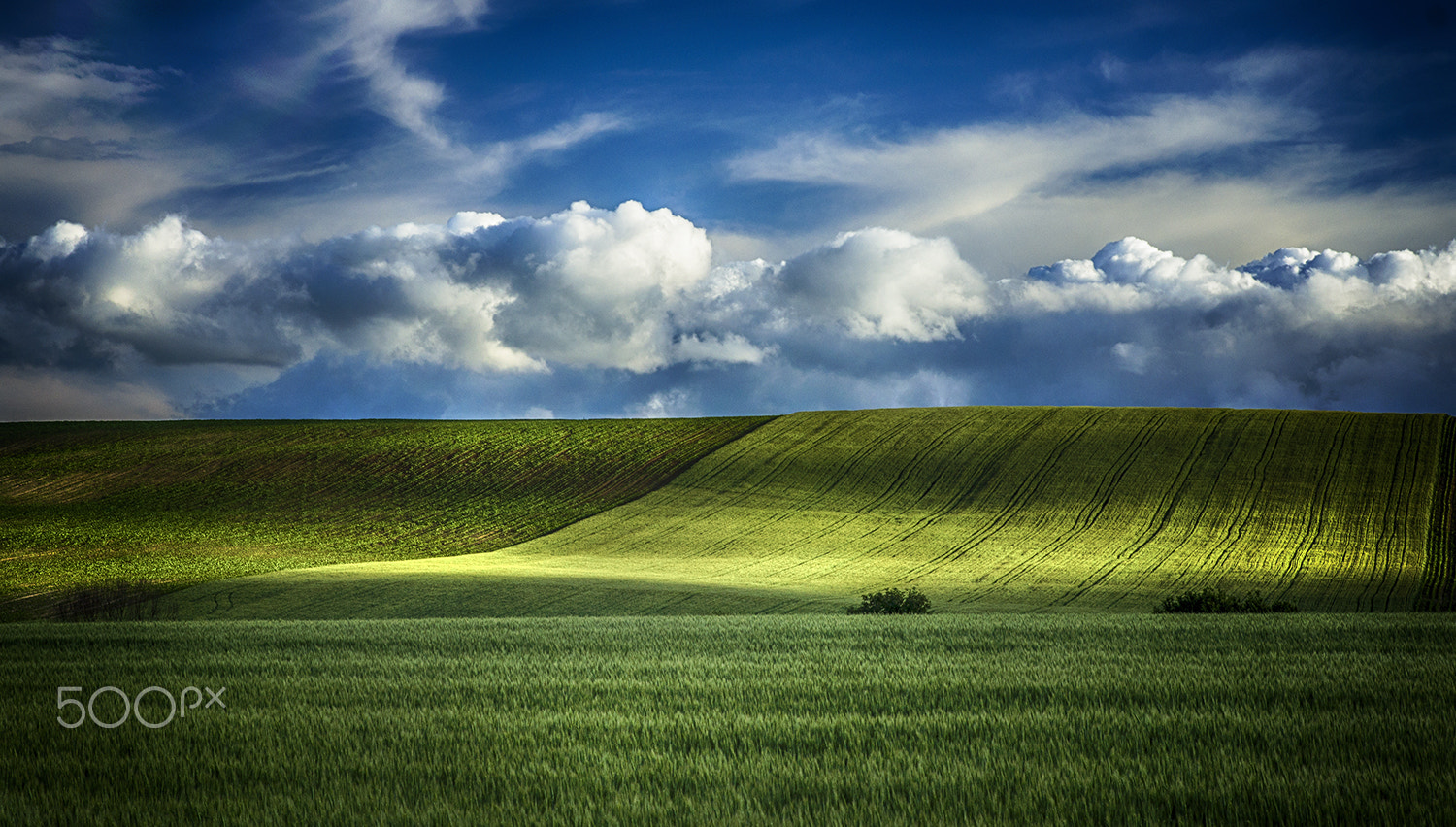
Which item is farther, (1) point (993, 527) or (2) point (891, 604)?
(1) point (993, 527)

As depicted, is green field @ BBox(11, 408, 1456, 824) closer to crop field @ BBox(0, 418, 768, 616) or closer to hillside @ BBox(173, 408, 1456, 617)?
hillside @ BBox(173, 408, 1456, 617)

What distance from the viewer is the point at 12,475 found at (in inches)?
2271

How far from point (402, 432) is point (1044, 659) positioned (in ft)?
219

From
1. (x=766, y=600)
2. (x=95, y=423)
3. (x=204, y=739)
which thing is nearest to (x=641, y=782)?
(x=204, y=739)

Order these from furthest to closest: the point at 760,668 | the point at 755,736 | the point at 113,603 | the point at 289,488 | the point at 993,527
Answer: the point at 289,488 < the point at 993,527 < the point at 113,603 < the point at 760,668 < the point at 755,736

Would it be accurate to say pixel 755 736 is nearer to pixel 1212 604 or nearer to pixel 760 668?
pixel 760 668

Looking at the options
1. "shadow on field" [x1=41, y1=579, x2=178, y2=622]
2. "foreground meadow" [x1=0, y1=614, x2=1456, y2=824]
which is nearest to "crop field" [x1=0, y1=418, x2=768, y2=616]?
"shadow on field" [x1=41, y1=579, x2=178, y2=622]

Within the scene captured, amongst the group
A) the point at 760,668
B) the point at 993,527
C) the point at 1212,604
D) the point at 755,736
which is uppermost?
the point at 755,736

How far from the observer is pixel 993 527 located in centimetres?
4409

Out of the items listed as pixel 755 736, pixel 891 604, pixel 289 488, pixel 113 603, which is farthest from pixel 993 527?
pixel 289 488

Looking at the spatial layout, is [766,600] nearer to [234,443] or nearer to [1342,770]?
[1342,770]

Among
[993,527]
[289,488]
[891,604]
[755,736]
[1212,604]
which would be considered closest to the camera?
[755,736]

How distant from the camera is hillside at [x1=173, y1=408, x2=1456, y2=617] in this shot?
3025 cm

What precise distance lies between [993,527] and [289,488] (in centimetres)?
4253
